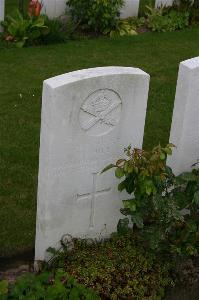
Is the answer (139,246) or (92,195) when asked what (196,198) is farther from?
(92,195)

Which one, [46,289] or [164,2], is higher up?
[164,2]

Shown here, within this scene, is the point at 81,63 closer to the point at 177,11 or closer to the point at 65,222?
the point at 177,11

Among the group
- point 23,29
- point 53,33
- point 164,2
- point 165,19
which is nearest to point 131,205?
point 23,29

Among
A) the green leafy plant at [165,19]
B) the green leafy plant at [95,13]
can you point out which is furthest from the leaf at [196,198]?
the green leafy plant at [165,19]

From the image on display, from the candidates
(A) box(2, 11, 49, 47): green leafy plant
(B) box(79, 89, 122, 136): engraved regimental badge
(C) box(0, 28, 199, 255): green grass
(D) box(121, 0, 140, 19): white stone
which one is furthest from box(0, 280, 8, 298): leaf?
(D) box(121, 0, 140, 19): white stone

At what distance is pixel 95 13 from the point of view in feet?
32.4

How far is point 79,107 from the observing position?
15.0ft

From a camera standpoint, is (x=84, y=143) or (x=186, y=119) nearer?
(x=84, y=143)

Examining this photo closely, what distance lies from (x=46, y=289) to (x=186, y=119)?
1744mm

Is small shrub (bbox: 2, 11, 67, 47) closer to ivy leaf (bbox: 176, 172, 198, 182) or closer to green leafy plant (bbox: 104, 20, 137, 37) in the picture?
green leafy plant (bbox: 104, 20, 137, 37)

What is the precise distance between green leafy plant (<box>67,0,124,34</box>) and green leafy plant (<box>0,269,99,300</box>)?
606 centimetres

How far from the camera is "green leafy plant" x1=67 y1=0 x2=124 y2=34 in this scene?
986 centimetres

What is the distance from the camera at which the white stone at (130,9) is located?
413 inches

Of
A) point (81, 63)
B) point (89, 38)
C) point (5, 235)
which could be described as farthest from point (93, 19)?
point (5, 235)
